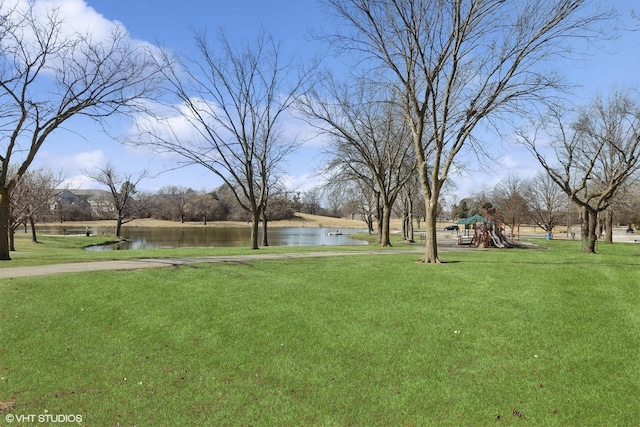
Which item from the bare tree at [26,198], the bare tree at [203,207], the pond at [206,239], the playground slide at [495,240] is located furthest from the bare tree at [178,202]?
the playground slide at [495,240]

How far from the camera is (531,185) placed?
52.4m

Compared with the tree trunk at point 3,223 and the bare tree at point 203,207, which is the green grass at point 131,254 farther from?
the bare tree at point 203,207

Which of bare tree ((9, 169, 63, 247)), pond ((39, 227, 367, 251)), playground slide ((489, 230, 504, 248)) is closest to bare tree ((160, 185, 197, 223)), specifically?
pond ((39, 227, 367, 251))

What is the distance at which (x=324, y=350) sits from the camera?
20.5 feet

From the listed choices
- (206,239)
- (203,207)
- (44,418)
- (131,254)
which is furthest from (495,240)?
(203,207)

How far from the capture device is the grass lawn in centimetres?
481

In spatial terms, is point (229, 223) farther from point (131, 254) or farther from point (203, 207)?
point (131, 254)

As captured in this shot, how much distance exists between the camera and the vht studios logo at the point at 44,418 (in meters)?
4.67

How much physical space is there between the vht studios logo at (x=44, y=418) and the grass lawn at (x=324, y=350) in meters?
0.10

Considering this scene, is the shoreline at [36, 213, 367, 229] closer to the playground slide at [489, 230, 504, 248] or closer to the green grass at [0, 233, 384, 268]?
the playground slide at [489, 230, 504, 248]

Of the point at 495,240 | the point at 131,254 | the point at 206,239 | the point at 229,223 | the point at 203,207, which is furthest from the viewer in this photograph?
the point at 203,207

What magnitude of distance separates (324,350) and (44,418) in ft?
11.8

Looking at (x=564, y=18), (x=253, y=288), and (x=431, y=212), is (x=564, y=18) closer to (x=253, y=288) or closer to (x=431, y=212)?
(x=431, y=212)

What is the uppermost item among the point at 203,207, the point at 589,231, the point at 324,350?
Answer: the point at 203,207
